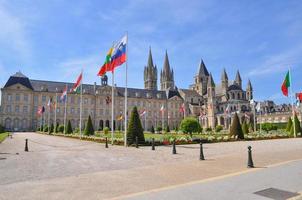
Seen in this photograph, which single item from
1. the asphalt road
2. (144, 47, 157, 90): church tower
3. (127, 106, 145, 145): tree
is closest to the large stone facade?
(144, 47, 157, 90): church tower

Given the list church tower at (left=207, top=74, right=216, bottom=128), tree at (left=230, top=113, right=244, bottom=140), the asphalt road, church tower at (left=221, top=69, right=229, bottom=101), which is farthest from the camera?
church tower at (left=221, top=69, right=229, bottom=101)

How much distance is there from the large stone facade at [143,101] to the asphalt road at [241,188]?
4887cm

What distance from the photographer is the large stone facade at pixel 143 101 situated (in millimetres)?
63844

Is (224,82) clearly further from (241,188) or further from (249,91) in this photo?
(241,188)

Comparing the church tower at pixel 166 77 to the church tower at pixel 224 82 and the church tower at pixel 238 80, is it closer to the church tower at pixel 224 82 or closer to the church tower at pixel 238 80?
the church tower at pixel 224 82

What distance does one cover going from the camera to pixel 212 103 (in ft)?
266

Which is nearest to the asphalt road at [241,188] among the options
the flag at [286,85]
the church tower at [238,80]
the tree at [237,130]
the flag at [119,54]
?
the flag at [119,54]

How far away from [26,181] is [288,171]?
7475 mm

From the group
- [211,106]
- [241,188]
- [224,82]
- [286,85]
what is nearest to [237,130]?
[286,85]

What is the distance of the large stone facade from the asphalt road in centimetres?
4887

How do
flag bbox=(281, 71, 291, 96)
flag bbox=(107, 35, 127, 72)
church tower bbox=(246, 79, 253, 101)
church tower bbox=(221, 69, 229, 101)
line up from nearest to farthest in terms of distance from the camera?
flag bbox=(107, 35, 127, 72)
flag bbox=(281, 71, 291, 96)
church tower bbox=(246, 79, 253, 101)
church tower bbox=(221, 69, 229, 101)

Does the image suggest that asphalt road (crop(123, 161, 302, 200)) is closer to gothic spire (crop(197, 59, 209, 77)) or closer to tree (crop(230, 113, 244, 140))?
tree (crop(230, 113, 244, 140))

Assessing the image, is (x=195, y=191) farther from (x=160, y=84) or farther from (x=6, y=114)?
(x=160, y=84)

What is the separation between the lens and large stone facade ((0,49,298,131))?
63844 mm
